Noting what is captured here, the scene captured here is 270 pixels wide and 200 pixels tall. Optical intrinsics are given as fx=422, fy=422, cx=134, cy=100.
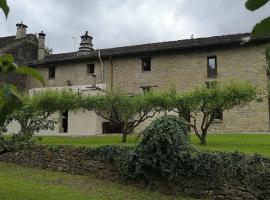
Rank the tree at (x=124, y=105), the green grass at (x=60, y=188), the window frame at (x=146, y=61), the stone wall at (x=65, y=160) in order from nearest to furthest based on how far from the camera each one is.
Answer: the green grass at (x=60, y=188), the stone wall at (x=65, y=160), the tree at (x=124, y=105), the window frame at (x=146, y=61)

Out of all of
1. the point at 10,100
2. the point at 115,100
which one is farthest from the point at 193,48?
the point at 10,100

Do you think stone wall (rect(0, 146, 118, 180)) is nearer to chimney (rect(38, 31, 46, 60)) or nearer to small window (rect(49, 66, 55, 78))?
small window (rect(49, 66, 55, 78))

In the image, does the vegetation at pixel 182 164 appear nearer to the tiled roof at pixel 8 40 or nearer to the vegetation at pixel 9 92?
the vegetation at pixel 9 92

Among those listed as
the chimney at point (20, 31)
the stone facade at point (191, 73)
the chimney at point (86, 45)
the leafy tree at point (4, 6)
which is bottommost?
→ the leafy tree at point (4, 6)

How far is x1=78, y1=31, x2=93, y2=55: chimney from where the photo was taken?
118 feet

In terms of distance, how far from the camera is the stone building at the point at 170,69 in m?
27.9

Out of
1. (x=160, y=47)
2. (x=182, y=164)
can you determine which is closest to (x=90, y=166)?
(x=182, y=164)

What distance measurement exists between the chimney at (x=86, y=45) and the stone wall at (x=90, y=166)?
18.6 metres

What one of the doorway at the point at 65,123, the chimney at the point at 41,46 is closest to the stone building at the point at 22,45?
the chimney at the point at 41,46

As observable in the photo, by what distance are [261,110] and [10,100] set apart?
27.6 meters

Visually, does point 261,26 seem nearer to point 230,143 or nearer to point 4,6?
point 4,6

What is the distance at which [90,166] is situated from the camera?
16.1 metres

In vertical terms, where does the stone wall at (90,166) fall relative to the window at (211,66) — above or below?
below

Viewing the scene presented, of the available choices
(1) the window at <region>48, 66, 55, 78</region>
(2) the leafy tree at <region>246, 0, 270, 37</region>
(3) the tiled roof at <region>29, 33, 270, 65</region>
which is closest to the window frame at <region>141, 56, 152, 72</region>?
(3) the tiled roof at <region>29, 33, 270, 65</region>
